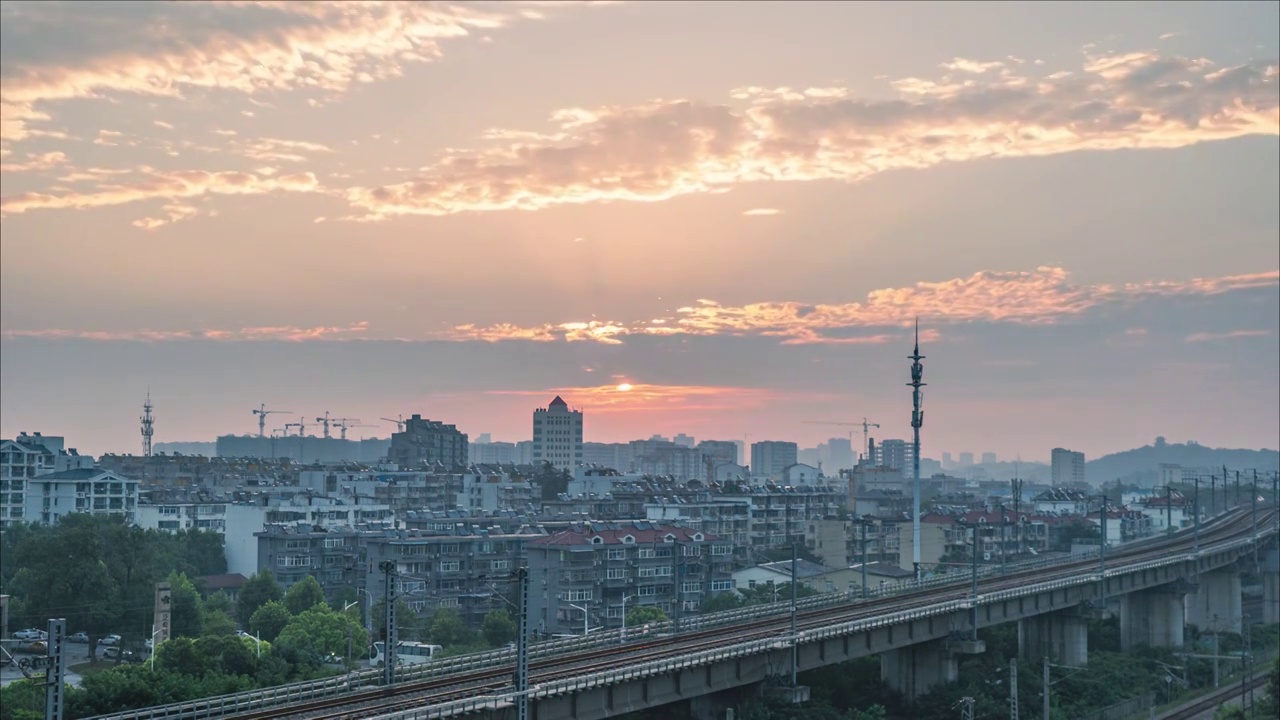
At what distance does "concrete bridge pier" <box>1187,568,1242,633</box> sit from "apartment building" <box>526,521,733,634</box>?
138 ft

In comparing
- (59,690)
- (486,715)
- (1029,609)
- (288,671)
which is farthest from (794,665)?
(59,690)

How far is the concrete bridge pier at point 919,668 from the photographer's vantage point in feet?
221

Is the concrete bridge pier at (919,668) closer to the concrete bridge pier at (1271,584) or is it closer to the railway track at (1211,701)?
the railway track at (1211,701)

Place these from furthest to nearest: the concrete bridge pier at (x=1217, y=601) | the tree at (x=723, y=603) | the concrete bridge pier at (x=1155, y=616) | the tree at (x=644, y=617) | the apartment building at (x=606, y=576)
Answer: the concrete bridge pier at (x=1217, y=601), the tree at (x=723, y=603), the concrete bridge pier at (x=1155, y=616), the apartment building at (x=606, y=576), the tree at (x=644, y=617)

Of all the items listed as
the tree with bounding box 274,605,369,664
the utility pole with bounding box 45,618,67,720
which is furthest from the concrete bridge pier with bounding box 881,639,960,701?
the utility pole with bounding box 45,618,67,720

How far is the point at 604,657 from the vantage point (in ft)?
161

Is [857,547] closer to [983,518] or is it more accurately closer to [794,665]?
[983,518]

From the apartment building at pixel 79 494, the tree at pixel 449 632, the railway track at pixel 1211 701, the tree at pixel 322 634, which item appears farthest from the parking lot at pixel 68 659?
the railway track at pixel 1211 701

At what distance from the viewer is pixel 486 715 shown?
37.6 metres

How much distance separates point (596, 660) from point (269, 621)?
42.1 m

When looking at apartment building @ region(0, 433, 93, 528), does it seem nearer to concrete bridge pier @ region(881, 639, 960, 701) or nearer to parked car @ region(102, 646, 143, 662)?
parked car @ region(102, 646, 143, 662)

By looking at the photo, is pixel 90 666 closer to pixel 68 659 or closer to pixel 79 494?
pixel 68 659

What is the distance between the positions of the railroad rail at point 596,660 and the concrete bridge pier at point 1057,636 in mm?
2580

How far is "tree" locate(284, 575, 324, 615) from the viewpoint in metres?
88.6
